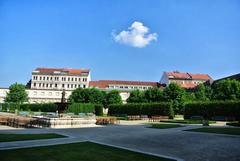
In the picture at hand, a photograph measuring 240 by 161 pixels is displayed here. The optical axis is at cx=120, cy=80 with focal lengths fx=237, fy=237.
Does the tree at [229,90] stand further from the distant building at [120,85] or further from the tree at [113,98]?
the distant building at [120,85]

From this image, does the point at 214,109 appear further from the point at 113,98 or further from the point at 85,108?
the point at 113,98

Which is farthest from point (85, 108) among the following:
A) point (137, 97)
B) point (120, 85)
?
point (120, 85)

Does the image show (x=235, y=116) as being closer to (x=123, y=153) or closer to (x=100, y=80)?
(x=123, y=153)

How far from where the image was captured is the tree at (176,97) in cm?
6019

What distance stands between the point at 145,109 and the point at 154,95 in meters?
14.6

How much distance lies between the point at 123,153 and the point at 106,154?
77 cm

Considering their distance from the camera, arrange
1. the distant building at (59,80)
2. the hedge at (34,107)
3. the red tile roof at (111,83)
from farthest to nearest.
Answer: the red tile roof at (111,83)
the distant building at (59,80)
the hedge at (34,107)

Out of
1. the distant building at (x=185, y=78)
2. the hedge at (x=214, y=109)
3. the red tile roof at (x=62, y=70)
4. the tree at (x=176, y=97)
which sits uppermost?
the red tile roof at (x=62, y=70)

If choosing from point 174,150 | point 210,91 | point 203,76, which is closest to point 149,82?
point 203,76

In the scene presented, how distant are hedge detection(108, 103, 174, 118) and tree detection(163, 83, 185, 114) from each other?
435 inches

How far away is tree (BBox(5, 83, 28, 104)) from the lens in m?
88.0

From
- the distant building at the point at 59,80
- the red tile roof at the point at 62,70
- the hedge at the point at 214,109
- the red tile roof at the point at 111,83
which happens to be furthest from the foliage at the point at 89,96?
the hedge at the point at 214,109

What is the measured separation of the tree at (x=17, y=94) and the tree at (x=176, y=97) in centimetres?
5587

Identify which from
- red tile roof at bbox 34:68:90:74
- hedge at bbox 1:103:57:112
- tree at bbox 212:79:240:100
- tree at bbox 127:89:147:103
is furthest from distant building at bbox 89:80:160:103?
tree at bbox 212:79:240:100
